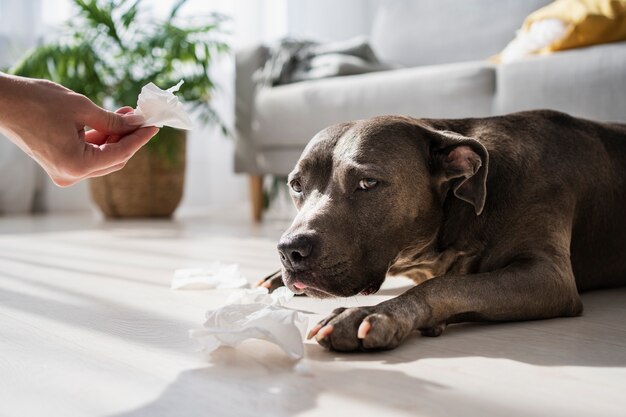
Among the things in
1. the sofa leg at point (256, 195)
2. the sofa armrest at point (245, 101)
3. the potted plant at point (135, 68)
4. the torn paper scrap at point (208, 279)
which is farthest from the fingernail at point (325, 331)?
the potted plant at point (135, 68)

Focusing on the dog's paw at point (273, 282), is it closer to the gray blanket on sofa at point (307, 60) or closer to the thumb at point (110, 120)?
the thumb at point (110, 120)

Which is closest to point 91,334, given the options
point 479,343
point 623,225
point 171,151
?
point 479,343

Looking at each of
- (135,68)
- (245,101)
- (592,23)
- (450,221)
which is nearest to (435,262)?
(450,221)

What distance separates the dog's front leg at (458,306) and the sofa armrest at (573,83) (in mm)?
1418

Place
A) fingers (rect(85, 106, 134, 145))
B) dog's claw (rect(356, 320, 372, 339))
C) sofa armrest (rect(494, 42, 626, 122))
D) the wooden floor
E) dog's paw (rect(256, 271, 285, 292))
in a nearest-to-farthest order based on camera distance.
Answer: the wooden floor
dog's claw (rect(356, 320, 372, 339))
fingers (rect(85, 106, 134, 145))
dog's paw (rect(256, 271, 285, 292))
sofa armrest (rect(494, 42, 626, 122))

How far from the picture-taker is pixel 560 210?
1872 mm

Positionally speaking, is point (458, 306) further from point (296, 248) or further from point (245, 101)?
point (245, 101)

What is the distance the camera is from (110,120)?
61.6 inches

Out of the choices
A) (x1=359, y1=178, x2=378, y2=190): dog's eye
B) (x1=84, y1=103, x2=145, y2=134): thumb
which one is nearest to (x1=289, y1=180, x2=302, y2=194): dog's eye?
(x1=359, y1=178, x2=378, y2=190): dog's eye

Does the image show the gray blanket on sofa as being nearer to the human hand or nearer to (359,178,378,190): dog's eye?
Result: (359,178,378,190): dog's eye

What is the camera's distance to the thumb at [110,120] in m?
1.50

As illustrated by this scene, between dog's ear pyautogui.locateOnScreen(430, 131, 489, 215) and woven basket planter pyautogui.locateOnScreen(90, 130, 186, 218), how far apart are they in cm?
373

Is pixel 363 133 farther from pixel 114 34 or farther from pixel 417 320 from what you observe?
pixel 114 34

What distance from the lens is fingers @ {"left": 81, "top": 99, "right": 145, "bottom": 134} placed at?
4.91 ft
